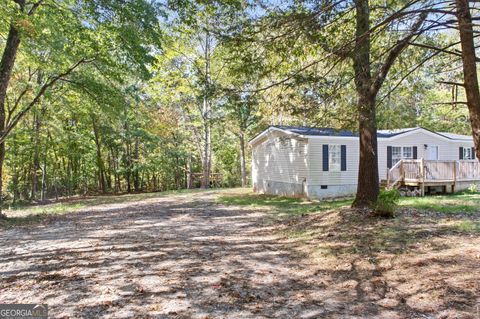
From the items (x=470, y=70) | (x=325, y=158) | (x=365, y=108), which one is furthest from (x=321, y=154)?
(x=470, y=70)

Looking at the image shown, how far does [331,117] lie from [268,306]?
355 cm

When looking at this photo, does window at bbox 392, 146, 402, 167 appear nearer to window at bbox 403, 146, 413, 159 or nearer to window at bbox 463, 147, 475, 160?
window at bbox 403, 146, 413, 159

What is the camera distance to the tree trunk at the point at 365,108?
510 cm

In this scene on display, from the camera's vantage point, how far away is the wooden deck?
14.0 metres

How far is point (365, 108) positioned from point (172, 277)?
151 inches

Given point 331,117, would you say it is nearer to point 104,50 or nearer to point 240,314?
point 240,314

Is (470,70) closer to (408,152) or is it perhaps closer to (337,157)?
(337,157)

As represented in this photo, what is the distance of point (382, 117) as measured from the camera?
7.02 meters

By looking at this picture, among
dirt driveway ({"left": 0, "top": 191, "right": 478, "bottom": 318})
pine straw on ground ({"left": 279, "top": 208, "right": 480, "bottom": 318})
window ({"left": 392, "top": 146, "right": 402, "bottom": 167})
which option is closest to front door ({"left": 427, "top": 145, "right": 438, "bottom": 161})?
window ({"left": 392, "top": 146, "right": 402, "bottom": 167})

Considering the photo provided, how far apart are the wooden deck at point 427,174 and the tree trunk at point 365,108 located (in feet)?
23.9

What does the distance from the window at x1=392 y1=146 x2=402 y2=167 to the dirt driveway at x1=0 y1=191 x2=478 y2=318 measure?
11432mm

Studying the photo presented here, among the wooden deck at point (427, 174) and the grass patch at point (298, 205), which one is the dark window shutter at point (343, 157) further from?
the grass patch at point (298, 205)

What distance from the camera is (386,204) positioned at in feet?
22.8

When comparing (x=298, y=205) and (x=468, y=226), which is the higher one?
(x=468, y=226)
